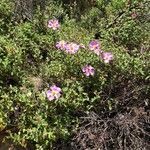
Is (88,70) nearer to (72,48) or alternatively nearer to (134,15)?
(72,48)

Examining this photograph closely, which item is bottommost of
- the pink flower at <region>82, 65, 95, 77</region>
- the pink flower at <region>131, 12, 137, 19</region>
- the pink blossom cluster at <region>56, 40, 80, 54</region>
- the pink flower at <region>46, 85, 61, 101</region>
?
the pink flower at <region>46, 85, 61, 101</region>

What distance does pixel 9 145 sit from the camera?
4.22 m

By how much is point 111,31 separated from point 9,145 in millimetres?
1518

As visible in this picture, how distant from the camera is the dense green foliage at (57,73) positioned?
4137 mm

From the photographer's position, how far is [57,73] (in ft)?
14.0

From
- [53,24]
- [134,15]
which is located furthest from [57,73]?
[134,15]

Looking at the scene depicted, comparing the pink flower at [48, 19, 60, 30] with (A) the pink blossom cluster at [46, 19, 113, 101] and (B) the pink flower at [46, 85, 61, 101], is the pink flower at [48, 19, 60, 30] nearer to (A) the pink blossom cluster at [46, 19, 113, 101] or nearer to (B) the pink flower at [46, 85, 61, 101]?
(A) the pink blossom cluster at [46, 19, 113, 101]

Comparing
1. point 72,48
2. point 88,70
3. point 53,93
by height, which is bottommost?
point 53,93

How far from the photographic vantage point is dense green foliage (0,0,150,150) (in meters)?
4.14

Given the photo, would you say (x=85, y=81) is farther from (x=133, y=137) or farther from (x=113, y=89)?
(x=133, y=137)

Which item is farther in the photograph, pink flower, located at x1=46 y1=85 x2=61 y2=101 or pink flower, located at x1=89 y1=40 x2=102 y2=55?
pink flower, located at x1=89 y1=40 x2=102 y2=55

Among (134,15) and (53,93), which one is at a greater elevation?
(134,15)

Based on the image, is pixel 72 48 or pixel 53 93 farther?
pixel 72 48

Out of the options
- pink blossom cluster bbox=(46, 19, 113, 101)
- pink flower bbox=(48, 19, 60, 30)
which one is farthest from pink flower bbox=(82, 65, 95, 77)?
pink flower bbox=(48, 19, 60, 30)
